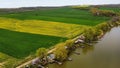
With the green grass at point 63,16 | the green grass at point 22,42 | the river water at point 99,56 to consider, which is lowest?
the river water at point 99,56

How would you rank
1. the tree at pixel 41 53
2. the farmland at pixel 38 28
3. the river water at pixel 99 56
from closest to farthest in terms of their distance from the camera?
1. the river water at pixel 99 56
2. the tree at pixel 41 53
3. the farmland at pixel 38 28

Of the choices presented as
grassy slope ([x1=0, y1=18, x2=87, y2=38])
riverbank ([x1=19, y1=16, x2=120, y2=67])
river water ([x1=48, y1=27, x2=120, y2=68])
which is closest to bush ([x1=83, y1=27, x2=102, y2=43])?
riverbank ([x1=19, y1=16, x2=120, y2=67])

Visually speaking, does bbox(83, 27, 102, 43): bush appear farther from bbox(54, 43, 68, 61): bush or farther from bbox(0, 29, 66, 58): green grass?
bbox(54, 43, 68, 61): bush

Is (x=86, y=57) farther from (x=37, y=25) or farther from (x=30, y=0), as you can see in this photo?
(x=30, y=0)

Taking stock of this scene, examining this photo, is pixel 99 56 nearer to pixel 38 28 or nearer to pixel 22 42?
pixel 22 42

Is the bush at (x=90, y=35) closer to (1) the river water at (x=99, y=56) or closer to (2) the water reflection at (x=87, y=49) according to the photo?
(1) the river water at (x=99, y=56)

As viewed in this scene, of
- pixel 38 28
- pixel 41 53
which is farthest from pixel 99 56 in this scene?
pixel 38 28

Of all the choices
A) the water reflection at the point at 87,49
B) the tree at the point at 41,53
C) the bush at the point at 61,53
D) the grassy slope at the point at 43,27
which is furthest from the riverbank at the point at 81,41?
the grassy slope at the point at 43,27

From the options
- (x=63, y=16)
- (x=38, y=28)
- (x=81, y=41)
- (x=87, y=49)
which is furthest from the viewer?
(x=63, y=16)
